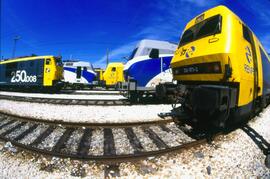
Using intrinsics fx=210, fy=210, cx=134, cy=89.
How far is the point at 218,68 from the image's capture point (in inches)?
177

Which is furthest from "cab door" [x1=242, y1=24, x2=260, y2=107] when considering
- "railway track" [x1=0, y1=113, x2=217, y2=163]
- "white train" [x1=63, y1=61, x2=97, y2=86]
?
"white train" [x1=63, y1=61, x2=97, y2=86]

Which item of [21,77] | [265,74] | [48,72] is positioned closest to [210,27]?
[265,74]

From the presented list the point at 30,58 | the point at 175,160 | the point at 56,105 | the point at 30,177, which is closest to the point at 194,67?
the point at 175,160

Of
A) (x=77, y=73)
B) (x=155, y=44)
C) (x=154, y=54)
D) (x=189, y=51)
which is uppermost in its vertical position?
(x=155, y=44)

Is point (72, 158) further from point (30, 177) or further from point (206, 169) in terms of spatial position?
point (206, 169)

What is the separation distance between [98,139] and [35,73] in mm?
13925

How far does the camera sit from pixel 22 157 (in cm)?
366

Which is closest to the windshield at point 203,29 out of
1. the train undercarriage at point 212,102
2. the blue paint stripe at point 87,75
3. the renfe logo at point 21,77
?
the train undercarriage at point 212,102

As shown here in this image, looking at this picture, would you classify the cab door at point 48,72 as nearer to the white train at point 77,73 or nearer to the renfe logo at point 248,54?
the white train at point 77,73

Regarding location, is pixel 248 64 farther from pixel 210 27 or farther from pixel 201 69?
pixel 210 27

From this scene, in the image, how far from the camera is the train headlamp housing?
4.55m

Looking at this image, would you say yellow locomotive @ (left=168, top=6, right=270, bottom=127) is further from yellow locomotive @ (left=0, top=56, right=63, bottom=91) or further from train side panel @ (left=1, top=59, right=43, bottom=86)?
train side panel @ (left=1, top=59, right=43, bottom=86)

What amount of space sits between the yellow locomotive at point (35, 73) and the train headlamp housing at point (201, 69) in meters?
12.4

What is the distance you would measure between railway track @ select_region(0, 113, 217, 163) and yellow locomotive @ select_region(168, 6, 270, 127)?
82 centimetres
